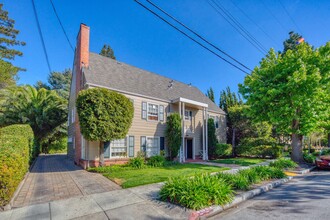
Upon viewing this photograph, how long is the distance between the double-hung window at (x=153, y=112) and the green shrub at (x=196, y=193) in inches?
391

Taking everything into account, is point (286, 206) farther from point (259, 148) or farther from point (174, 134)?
point (259, 148)

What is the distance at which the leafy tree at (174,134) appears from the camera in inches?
613

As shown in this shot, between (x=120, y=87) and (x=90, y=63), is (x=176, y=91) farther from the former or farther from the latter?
(x=90, y=63)

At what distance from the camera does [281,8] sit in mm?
8977

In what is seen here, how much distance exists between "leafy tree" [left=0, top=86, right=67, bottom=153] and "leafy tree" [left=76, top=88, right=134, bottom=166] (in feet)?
42.3

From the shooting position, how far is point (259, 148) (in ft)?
65.2

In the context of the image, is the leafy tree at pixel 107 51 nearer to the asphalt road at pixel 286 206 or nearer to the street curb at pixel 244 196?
the street curb at pixel 244 196

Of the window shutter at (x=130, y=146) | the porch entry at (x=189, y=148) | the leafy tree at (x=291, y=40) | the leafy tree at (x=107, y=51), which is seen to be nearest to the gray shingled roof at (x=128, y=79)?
the window shutter at (x=130, y=146)

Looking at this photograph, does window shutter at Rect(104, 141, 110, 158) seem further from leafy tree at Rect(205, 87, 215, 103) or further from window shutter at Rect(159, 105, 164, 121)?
leafy tree at Rect(205, 87, 215, 103)

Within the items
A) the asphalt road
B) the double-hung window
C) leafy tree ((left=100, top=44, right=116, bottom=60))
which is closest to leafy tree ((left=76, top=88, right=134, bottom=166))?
the double-hung window

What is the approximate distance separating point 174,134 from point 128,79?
→ 6.35m

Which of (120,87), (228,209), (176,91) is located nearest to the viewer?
(228,209)

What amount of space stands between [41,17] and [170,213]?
30.2 ft

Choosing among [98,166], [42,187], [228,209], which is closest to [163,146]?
[98,166]
